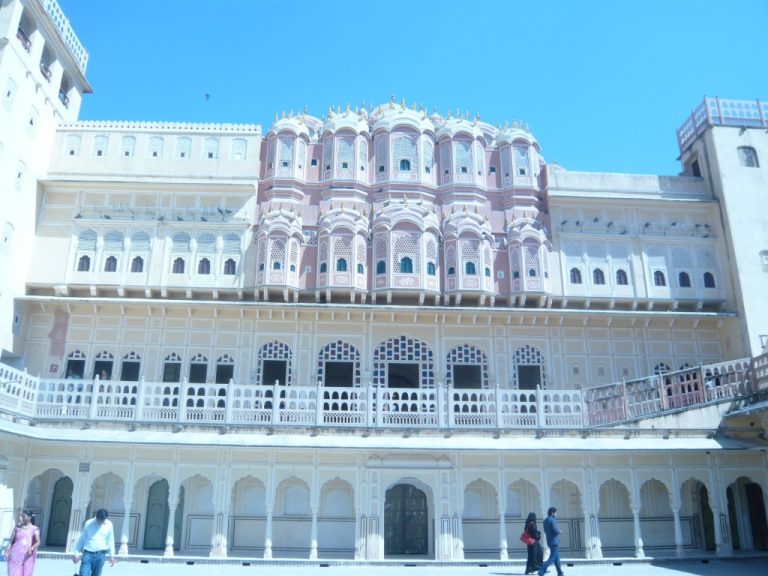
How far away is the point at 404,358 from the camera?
2033cm

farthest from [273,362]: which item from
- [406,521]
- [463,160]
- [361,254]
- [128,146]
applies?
[463,160]

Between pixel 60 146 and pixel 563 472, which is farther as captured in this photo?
pixel 60 146

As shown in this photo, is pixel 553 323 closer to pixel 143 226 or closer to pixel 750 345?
pixel 750 345

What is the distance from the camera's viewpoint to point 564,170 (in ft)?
75.0

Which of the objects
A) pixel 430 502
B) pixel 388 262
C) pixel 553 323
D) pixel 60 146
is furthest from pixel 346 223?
pixel 60 146

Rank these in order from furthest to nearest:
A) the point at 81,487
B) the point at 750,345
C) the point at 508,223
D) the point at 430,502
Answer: the point at 508,223 → the point at 750,345 → the point at 430,502 → the point at 81,487

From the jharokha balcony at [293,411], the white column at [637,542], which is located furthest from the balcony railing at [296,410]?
the white column at [637,542]

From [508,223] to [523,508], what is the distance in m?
9.29

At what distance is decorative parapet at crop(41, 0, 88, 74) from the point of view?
70.1 feet

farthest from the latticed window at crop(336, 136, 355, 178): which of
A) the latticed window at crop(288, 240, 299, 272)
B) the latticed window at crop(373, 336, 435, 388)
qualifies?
the latticed window at crop(373, 336, 435, 388)

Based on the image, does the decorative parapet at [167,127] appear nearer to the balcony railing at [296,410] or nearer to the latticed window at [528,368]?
the balcony railing at [296,410]

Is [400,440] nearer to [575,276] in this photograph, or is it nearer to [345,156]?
[575,276]

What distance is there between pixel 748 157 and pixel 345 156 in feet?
45.3

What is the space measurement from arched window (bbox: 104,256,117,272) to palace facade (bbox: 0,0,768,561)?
Answer: 0.16 feet
